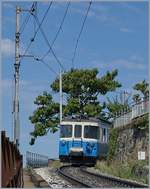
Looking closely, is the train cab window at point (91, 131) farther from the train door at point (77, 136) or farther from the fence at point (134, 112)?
the fence at point (134, 112)

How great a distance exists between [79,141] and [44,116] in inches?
562

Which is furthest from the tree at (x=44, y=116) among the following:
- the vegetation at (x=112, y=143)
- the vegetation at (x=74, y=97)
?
the vegetation at (x=112, y=143)

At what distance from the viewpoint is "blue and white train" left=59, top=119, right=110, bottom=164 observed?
3098 cm

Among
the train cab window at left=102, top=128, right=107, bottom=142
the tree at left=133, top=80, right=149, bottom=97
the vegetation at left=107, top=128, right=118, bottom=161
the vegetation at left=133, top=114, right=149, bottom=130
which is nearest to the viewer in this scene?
the vegetation at left=133, top=114, right=149, bottom=130

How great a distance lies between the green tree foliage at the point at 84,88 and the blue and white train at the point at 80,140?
443 inches

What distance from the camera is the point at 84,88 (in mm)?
44594

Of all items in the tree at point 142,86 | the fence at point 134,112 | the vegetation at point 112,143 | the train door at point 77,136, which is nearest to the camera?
the fence at point 134,112

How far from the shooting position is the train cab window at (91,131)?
3097cm

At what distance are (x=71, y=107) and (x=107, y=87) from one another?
4.19 m

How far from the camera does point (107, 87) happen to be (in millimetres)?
45688

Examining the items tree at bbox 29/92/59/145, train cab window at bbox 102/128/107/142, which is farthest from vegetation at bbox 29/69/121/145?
train cab window at bbox 102/128/107/142

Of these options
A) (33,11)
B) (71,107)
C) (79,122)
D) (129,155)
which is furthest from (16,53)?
(71,107)

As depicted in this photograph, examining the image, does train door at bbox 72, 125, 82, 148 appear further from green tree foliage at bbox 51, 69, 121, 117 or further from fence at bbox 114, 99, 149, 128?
green tree foliage at bbox 51, 69, 121, 117

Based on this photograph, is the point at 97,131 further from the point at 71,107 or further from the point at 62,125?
the point at 71,107
